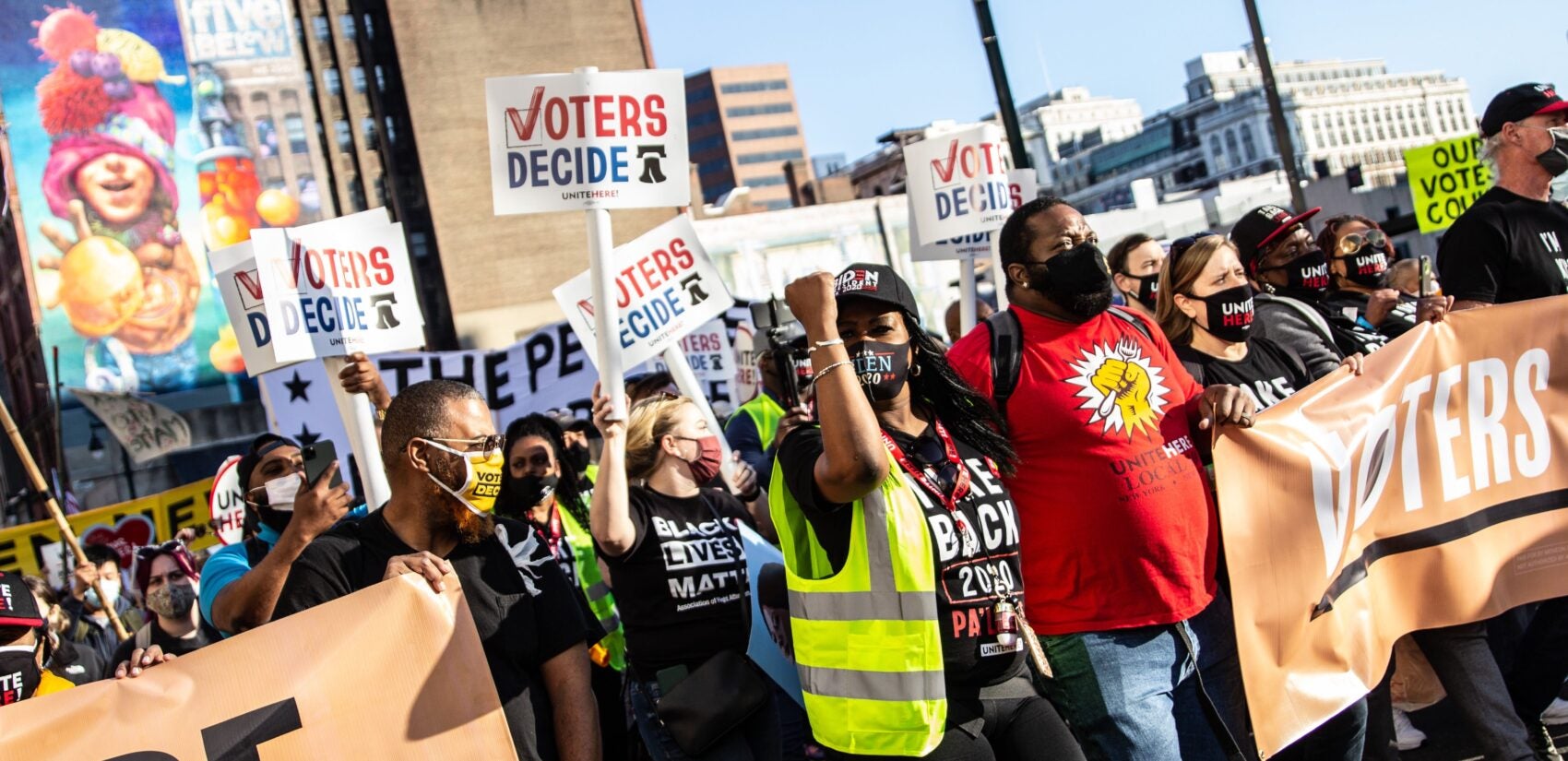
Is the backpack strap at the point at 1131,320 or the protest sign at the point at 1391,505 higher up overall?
the backpack strap at the point at 1131,320

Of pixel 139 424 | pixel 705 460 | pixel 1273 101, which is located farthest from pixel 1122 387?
pixel 139 424

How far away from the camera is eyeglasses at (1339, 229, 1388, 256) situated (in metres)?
6.30

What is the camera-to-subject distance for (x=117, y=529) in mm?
14969

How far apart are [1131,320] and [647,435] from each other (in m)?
1.87

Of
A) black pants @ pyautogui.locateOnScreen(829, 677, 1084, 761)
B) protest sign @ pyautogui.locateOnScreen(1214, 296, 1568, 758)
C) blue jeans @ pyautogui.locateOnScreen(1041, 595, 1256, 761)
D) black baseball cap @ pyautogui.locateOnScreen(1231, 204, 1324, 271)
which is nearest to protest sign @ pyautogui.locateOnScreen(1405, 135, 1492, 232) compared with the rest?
black baseball cap @ pyautogui.locateOnScreen(1231, 204, 1324, 271)

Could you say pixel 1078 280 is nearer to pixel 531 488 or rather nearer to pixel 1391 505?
pixel 1391 505

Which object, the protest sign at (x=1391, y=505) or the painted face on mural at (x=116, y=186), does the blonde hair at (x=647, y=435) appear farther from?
the painted face on mural at (x=116, y=186)

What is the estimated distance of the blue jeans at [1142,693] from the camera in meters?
3.66

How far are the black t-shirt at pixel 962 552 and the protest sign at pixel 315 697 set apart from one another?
2.77 feet

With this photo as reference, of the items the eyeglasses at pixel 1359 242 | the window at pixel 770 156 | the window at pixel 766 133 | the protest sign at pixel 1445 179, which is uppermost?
the window at pixel 766 133

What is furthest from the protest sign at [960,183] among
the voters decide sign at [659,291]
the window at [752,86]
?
the window at [752,86]

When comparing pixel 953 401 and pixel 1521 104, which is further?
pixel 1521 104

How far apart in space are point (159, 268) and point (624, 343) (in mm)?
63281

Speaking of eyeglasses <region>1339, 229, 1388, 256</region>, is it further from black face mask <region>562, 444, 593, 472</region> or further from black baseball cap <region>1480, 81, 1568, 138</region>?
black face mask <region>562, 444, 593, 472</region>
